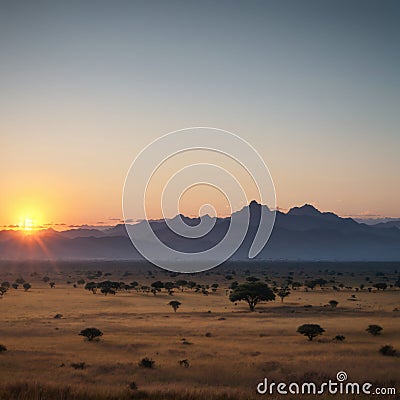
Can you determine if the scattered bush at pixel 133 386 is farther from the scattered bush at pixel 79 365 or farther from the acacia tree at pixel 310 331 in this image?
the acacia tree at pixel 310 331

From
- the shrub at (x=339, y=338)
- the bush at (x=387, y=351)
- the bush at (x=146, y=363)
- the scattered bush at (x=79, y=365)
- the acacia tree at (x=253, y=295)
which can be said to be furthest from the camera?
the acacia tree at (x=253, y=295)

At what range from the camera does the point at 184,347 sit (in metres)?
38.8

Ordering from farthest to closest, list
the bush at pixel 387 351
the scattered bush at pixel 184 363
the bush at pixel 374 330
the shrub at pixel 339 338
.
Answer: the bush at pixel 374 330
the shrub at pixel 339 338
the bush at pixel 387 351
the scattered bush at pixel 184 363

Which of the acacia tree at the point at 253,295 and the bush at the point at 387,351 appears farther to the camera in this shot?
the acacia tree at the point at 253,295

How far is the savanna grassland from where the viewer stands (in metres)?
26.9

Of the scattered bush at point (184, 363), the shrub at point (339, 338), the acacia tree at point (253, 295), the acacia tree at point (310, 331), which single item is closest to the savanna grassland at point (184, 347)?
the scattered bush at point (184, 363)

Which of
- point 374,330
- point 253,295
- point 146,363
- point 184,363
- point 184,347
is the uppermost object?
point 253,295

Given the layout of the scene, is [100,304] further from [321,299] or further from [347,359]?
[347,359]

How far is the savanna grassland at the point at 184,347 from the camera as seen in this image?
26922mm

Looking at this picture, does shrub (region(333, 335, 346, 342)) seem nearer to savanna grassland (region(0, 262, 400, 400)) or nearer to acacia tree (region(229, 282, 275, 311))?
savanna grassland (region(0, 262, 400, 400))

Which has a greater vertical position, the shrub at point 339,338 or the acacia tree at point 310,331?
the acacia tree at point 310,331

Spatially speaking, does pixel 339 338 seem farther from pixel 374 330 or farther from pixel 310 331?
pixel 374 330

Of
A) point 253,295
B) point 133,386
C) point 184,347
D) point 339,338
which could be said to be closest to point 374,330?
point 339,338

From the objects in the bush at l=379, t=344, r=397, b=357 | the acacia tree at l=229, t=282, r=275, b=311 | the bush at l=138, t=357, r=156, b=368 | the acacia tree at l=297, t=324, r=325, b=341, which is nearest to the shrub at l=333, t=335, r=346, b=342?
the acacia tree at l=297, t=324, r=325, b=341
